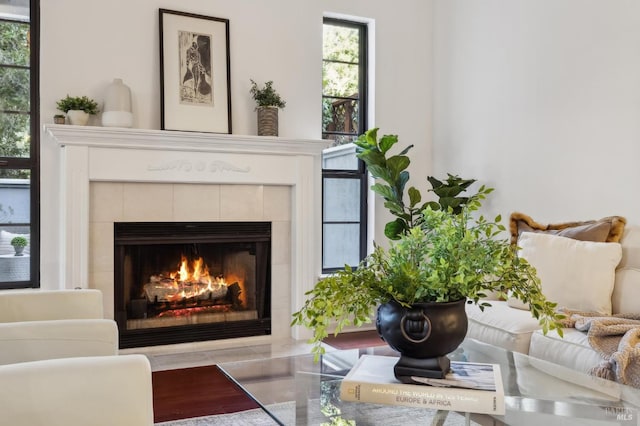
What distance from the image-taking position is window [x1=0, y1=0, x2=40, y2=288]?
364 cm

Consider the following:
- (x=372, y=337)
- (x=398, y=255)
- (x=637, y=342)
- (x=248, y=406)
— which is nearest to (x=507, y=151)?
(x=372, y=337)

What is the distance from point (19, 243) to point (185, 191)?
114 cm

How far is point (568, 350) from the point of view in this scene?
8.11 ft

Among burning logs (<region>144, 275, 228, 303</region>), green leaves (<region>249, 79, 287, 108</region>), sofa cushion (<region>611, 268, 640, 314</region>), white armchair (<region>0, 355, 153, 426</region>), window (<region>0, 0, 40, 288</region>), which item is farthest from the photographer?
green leaves (<region>249, 79, 287, 108</region>)

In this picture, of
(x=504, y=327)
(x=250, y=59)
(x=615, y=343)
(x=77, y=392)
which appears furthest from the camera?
(x=250, y=59)

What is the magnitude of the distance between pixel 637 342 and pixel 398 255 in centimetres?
139

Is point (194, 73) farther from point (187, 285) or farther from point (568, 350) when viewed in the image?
point (568, 350)

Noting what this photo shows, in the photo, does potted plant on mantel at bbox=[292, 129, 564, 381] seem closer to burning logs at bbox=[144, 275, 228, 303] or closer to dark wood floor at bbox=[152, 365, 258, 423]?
dark wood floor at bbox=[152, 365, 258, 423]

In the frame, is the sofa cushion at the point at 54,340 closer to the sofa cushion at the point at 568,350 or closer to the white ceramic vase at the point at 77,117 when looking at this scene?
the sofa cushion at the point at 568,350

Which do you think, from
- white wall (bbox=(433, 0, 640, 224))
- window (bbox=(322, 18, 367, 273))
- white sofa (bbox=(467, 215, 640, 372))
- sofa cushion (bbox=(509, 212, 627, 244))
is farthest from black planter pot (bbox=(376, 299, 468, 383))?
window (bbox=(322, 18, 367, 273))

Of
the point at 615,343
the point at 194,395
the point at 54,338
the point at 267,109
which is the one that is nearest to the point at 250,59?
the point at 267,109

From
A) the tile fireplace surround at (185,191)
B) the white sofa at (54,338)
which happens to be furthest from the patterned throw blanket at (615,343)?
the tile fireplace surround at (185,191)

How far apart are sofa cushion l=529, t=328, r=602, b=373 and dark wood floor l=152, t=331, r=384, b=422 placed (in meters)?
1.43

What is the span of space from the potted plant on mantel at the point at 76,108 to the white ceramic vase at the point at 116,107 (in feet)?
0.34
